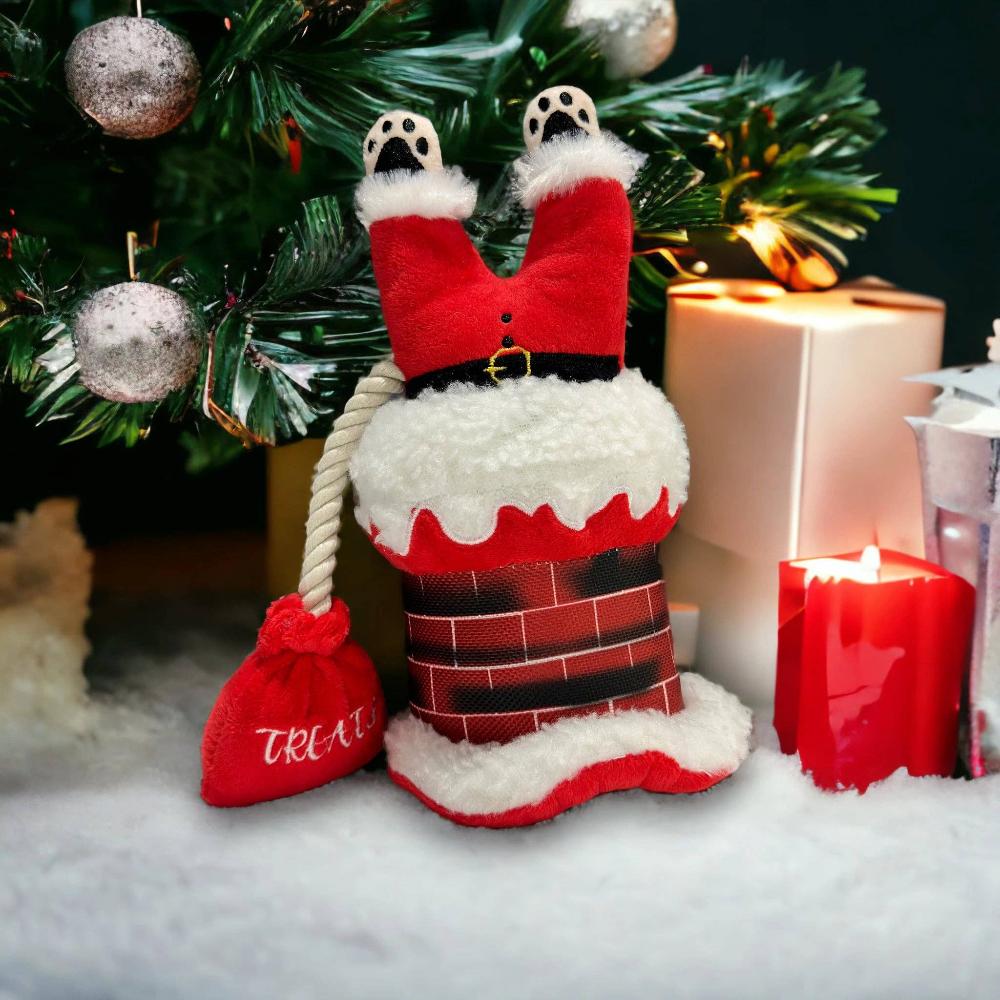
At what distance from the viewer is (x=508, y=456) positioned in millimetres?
544

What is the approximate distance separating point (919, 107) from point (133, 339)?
75 cm

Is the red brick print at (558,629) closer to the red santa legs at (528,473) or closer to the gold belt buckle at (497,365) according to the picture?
the red santa legs at (528,473)

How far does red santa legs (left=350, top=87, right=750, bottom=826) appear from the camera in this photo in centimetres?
55

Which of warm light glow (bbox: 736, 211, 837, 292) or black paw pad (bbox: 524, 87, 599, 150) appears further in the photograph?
warm light glow (bbox: 736, 211, 837, 292)

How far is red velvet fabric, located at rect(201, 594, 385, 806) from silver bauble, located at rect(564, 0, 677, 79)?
1.38 feet

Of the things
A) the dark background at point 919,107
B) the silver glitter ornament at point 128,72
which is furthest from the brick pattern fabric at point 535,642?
the dark background at point 919,107

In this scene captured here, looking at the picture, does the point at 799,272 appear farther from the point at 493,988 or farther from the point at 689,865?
the point at 493,988

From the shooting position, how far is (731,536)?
75cm

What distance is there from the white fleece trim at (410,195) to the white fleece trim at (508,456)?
0.33 ft

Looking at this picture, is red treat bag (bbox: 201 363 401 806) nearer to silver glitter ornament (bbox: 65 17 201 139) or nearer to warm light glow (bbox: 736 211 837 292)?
silver glitter ornament (bbox: 65 17 201 139)

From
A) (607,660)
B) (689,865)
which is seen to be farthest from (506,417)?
(689,865)

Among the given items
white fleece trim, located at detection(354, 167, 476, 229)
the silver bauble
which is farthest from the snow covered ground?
the silver bauble

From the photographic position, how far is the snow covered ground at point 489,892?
1.54ft

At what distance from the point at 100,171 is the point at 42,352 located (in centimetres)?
15
